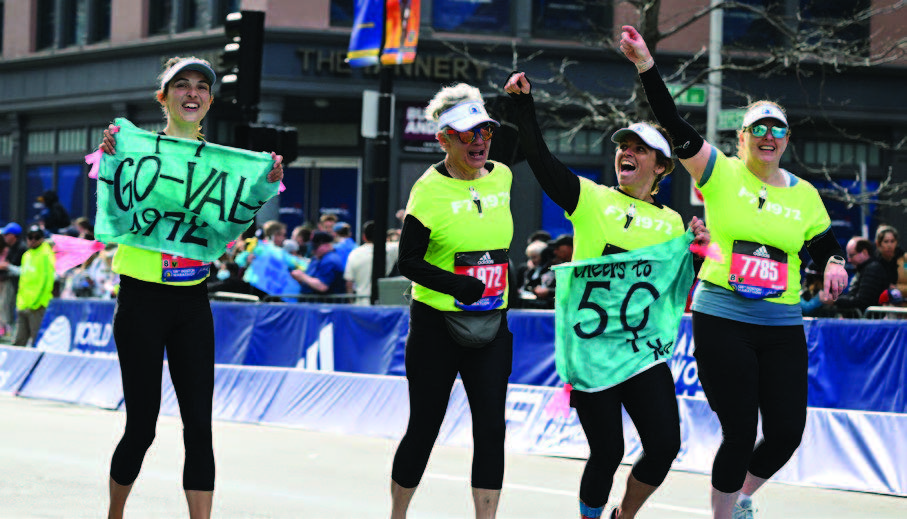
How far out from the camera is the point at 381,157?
54.8 ft

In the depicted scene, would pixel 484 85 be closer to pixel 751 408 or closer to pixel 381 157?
pixel 381 157

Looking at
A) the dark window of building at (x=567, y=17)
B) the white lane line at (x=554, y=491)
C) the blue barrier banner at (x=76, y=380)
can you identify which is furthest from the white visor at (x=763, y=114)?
the dark window of building at (x=567, y=17)

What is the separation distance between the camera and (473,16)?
2789 cm

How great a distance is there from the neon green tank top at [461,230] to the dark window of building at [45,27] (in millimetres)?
29103

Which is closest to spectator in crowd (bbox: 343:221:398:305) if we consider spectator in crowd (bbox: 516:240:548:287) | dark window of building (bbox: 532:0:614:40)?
spectator in crowd (bbox: 516:240:548:287)

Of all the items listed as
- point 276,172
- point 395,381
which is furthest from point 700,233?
point 395,381

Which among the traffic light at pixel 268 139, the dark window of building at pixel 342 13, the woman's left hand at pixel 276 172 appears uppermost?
the dark window of building at pixel 342 13

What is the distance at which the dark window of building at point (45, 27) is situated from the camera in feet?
112

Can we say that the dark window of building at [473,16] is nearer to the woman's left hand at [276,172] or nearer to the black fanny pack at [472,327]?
the woman's left hand at [276,172]

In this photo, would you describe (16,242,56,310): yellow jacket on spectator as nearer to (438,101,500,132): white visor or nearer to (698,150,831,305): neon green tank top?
(438,101,500,132): white visor

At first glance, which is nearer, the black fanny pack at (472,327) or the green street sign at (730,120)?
the black fanny pack at (472,327)

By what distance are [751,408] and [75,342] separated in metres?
12.8

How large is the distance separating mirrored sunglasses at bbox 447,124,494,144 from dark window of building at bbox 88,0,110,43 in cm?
2664

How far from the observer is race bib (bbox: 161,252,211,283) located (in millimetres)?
6465
